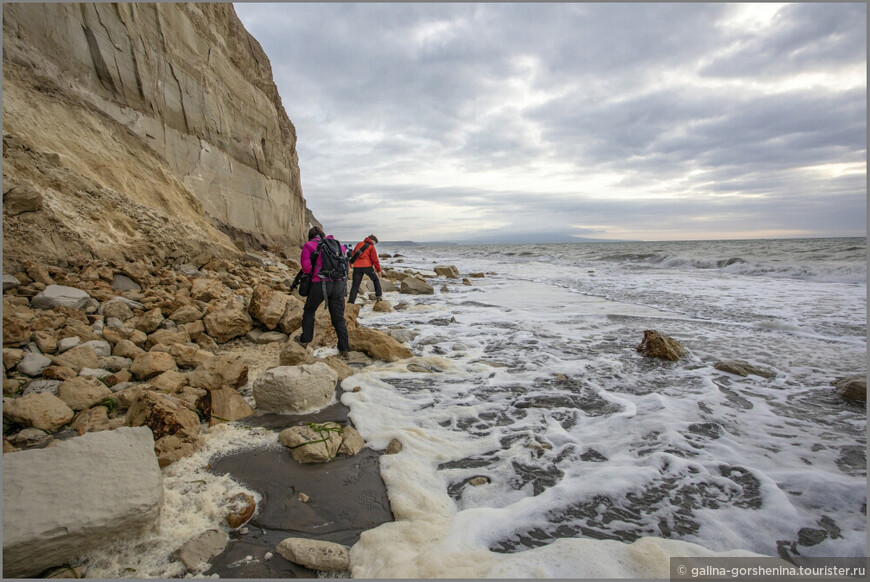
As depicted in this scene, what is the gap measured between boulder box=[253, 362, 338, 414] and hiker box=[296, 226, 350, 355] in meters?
1.53

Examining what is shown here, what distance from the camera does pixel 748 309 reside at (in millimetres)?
8617

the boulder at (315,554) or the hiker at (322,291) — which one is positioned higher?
the hiker at (322,291)

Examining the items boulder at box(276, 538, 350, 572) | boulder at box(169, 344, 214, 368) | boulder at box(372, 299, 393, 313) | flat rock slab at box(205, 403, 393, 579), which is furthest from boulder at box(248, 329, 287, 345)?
boulder at box(276, 538, 350, 572)

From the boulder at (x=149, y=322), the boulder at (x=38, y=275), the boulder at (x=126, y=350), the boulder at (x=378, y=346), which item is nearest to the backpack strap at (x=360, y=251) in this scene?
the boulder at (x=378, y=346)

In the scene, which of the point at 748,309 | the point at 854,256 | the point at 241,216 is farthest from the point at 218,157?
the point at 854,256

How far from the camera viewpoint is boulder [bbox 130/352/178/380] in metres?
3.57

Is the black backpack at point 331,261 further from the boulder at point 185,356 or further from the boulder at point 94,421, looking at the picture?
the boulder at point 94,421

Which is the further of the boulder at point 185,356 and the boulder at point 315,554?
the boulder at point 185,356

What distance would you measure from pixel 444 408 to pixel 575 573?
198 cm

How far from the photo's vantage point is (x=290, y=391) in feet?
11.3

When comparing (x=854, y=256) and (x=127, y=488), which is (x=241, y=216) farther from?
(x=854, y=256)

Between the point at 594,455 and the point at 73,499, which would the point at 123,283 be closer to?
the point at 73,499

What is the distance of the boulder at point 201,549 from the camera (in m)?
1.83

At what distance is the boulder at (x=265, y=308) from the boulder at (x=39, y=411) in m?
2.64
